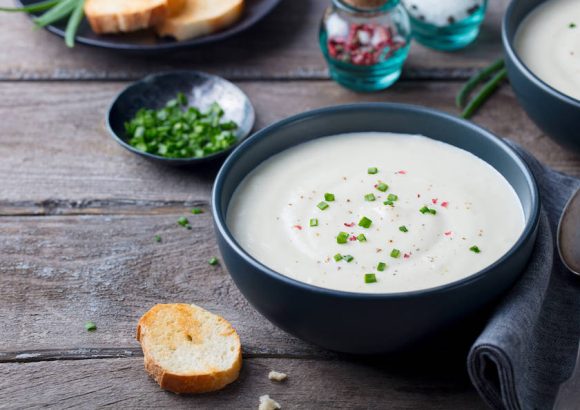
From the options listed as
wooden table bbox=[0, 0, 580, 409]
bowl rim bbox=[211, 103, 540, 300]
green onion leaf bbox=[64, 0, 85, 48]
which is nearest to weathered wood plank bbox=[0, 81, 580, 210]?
wooden table bbox=[0, 0, 580, 409]

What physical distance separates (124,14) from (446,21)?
914 millimetres

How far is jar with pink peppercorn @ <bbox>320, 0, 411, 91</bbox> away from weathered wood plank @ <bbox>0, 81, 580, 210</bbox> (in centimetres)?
8

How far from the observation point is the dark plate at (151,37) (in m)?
2.48

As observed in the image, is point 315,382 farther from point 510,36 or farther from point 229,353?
point 510,36

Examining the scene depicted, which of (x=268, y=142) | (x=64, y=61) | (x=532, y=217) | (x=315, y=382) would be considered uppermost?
(x=532, y=217)

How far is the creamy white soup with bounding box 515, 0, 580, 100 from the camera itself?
210cm

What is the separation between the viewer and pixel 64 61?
8.52 ft

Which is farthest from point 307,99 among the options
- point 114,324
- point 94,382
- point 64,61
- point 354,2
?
point 94,382

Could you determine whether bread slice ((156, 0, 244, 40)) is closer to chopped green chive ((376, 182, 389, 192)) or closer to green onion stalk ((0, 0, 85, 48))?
green onion stalk ((0, 0, 85, 48))

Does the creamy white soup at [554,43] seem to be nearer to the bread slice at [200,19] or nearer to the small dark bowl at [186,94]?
the small dark bowl at [186,94]

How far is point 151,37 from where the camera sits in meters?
2.63

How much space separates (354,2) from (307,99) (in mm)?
290

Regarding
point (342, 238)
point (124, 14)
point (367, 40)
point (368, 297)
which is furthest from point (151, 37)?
point (368, 297)

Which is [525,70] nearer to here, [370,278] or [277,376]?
[370,278]
